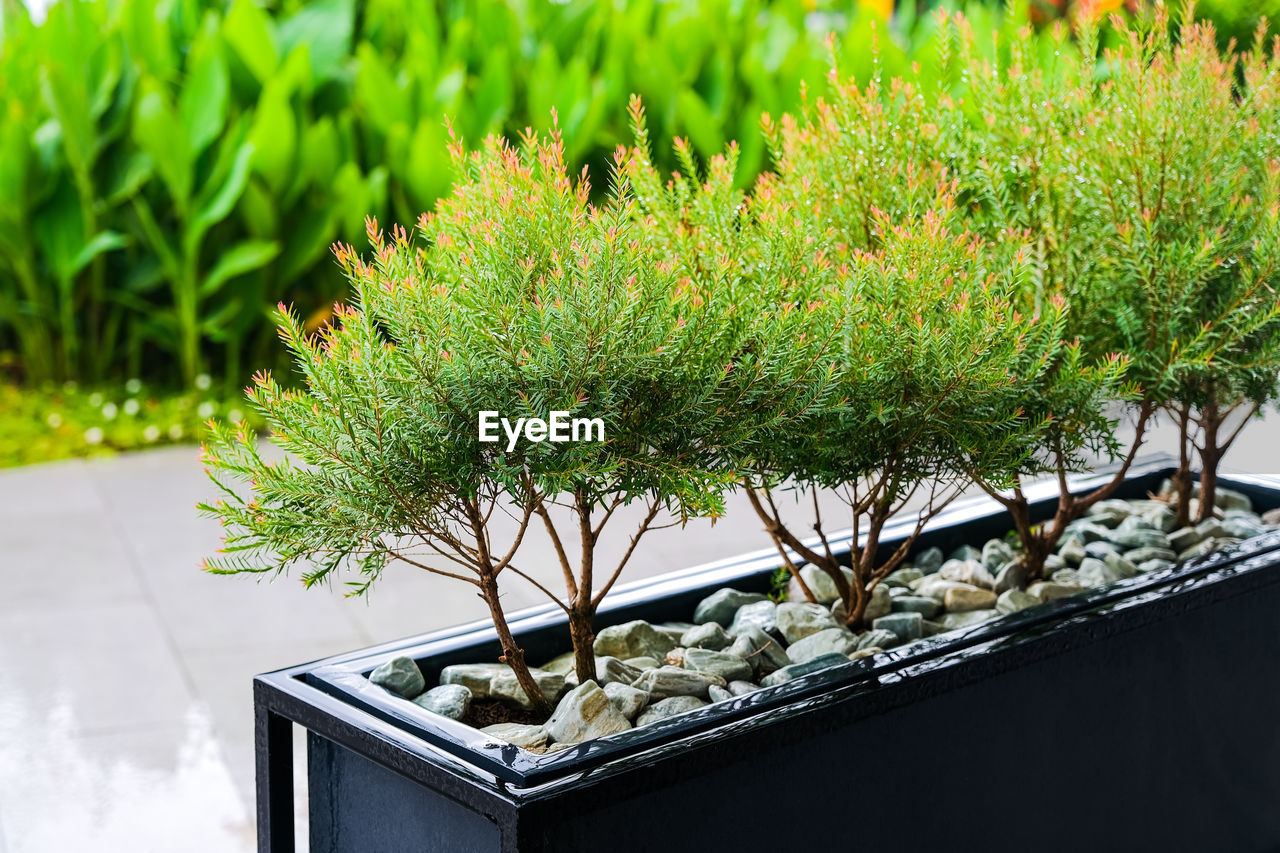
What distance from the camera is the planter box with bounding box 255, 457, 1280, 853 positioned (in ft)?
4.76

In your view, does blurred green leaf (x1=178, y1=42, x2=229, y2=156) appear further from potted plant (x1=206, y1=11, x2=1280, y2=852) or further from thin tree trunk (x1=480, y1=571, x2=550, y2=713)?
thin tree trunk (x1=480, y1=571, x2=550, y2=713)

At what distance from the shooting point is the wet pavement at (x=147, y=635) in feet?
8.27

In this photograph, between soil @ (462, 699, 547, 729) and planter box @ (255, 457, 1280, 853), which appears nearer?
planter box @ (255, 457, 1280, 853)

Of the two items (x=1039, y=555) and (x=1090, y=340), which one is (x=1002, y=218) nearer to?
(x=1090, y=340)

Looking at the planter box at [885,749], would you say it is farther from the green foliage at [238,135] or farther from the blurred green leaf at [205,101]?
the blurred green leaf at [205,101]

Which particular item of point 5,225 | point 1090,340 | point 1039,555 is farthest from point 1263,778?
point 5,225

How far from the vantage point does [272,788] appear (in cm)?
168

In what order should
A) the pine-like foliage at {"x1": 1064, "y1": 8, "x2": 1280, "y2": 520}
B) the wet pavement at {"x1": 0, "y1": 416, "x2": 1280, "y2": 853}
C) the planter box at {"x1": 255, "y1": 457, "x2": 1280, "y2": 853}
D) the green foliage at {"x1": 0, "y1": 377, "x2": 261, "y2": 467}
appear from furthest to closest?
the green foliage at {"x1": 0, "y1": 377, "x2": 261, "y2": 467}
the wet pavement at {"x1": 0, "y1": 416, "x2": 1280, "y2": 853}
the pine-like foliage at {"x1": 1064, "y1": 8, "x2": 1280, "y2": 520}
the planter box at {"x1": 255, "y1": 457, "x2": 1280, "y2": 853}

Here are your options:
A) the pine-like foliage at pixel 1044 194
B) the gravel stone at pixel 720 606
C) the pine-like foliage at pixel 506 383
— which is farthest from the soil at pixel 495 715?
the pine-like foliage at pixel 1044 194

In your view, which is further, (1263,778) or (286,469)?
(1263,778)

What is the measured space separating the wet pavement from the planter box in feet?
2.78

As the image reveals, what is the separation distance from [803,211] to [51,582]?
248cm

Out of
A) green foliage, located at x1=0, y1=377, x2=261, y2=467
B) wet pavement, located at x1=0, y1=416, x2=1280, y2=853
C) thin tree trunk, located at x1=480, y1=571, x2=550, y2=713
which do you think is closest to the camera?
thin tree trunk, located at x1=480, y1=571, x2=550, y2=713

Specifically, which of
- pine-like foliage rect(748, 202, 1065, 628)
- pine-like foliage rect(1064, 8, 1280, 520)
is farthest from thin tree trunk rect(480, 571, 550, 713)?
pine-like foliage rect(1064, 8, 1280, 520)
